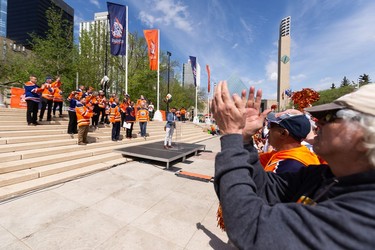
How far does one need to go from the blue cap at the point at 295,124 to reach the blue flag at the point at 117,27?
14.5 m

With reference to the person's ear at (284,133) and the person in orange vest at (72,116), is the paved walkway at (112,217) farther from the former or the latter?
the person in orange vest at (72,116)

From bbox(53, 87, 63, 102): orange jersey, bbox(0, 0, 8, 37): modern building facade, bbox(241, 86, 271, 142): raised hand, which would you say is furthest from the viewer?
bbox(0, 0, 8, 37): modern building facade

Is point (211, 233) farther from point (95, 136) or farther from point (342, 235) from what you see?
point (95, 136)

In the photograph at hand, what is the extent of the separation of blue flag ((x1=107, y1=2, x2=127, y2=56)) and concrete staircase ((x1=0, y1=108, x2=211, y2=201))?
7742 millimetres

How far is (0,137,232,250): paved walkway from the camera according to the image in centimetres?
275

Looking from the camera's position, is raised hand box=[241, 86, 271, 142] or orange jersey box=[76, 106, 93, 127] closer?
raised hand box=[241, 86, 271, 142]

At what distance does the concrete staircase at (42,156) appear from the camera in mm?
4371

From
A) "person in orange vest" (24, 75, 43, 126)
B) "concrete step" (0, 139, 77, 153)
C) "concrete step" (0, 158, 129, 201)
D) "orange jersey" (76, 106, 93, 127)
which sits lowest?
"concrete step" (0, 158, 129, 201)

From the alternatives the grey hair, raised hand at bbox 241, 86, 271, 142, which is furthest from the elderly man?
raised hand at bbox 241, 86, 271, 142

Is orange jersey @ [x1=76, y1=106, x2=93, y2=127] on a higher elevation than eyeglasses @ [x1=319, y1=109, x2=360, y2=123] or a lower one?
higher

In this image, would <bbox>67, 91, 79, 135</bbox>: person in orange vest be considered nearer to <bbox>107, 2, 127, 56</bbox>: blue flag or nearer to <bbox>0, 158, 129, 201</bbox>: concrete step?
<bbox>0, 158, 129, 201</bbox>: concrete step

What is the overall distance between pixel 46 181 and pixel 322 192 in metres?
5.37

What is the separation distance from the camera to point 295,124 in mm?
2049

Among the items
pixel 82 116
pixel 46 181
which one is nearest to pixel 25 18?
pixel 82 116
